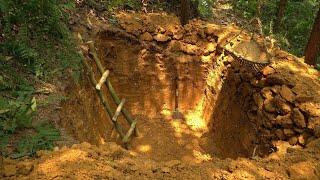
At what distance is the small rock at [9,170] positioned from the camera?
128 inches

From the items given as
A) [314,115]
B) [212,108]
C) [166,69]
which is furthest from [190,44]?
[314,115]

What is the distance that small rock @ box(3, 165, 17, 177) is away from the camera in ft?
10.7

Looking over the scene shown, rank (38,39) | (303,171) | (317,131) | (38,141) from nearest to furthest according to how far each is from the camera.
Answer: (303,171)
(38,141)
(317,131)
(38,39)

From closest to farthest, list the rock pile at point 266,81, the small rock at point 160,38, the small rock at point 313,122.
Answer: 1. the small rock at point 313,122
2. the rock pile at point 266,81
3. the small rock at point 160,38

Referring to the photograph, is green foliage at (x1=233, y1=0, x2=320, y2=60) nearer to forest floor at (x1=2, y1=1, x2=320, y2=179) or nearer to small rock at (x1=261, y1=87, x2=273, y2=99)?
forest floor at (x1=2, y1=1, x2=320, y2=179)

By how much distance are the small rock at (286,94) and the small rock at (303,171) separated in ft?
5.01

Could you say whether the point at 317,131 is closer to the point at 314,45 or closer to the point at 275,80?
the point at 275,80

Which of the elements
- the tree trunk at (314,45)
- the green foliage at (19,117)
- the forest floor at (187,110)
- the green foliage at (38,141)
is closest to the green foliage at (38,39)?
the green foliage at (19,117)

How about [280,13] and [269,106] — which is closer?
[269,106]

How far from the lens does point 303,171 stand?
12.3ft

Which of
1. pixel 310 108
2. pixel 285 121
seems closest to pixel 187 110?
pixel 285 121

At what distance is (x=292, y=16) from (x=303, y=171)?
26.1 feet

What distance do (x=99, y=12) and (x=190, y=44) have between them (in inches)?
86.5

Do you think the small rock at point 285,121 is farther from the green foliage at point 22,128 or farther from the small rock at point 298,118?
the green foliage at point 22,128
